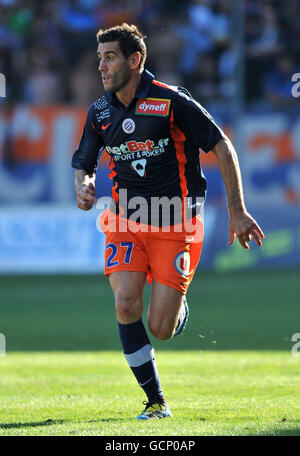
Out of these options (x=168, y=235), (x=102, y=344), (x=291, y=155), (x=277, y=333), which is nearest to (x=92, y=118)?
(x=168, y=235)

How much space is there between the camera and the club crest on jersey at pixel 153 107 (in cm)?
561

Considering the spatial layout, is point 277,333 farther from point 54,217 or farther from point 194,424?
point 54,217

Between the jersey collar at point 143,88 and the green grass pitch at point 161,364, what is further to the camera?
the jersey collar at point 143,88

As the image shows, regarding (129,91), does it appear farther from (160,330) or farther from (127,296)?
(160,330)

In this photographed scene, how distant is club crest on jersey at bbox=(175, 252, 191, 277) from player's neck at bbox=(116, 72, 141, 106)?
41.5 inches

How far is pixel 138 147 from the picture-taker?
225 inches

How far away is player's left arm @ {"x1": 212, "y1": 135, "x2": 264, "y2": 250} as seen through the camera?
529 centimetres

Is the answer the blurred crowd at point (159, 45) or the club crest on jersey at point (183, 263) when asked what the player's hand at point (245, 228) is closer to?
the club crest on jersey at point (183, 263)

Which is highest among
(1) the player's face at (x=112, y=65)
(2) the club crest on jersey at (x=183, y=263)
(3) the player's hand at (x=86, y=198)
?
(1) the player's face at (x=112, y=65)

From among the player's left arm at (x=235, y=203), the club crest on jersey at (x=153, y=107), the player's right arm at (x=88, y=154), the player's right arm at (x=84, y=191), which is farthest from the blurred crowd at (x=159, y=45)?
the player's left arm at (x=235, y=203)

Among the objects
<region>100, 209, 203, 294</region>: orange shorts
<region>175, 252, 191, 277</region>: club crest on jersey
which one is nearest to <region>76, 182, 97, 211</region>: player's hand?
<region>100, 209, 203, 294</region>: orange shorts

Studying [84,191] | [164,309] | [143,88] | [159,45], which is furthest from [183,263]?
[159,45]

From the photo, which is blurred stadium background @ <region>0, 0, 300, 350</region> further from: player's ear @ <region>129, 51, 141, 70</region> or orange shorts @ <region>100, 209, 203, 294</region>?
player's ear @ <region>129, 51, 141, 70</region>

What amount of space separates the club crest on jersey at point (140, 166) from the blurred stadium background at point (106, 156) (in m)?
5.52
